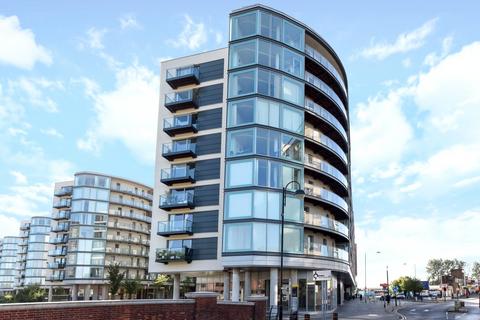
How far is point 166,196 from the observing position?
5478cm

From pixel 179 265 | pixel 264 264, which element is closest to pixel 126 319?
pixel 264 264

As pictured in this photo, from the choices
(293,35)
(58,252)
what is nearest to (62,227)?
(58,252)

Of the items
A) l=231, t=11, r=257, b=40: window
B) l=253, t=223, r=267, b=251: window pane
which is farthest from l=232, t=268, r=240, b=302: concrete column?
l=231, t=11, r=257, b=40: window

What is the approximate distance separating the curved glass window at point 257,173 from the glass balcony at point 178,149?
20.6ft

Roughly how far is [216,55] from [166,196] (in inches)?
634

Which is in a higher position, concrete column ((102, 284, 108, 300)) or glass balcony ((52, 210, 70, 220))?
glass balcony ((52, 210, 70, 220))

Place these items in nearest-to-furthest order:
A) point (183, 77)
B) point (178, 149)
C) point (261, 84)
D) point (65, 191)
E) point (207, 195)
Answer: point (261, 84) < point (207, 195) < point (178, 149) < point (183, 77) < point (65, 191)

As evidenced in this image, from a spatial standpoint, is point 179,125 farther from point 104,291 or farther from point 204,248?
point 104,291

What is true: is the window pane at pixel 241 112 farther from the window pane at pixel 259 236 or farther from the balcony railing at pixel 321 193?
the window pane at pixel 259 236

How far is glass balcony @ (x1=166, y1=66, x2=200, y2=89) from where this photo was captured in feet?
180

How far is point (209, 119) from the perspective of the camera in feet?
177

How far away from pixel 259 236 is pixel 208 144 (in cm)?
1224

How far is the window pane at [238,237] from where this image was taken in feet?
152

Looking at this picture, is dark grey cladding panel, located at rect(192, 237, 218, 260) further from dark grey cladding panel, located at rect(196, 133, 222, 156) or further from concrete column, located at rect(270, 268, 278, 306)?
dark grey cladding panel, located at rect(196, 133, 222, 156)
